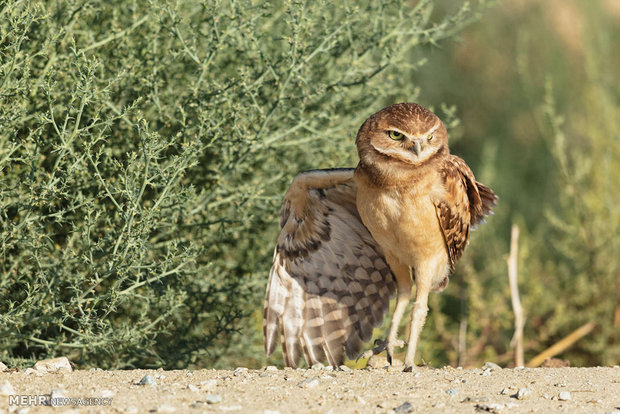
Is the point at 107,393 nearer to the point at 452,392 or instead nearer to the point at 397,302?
the point at 452,392

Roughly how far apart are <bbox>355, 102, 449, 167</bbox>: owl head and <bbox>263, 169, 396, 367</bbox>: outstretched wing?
513 millimetres

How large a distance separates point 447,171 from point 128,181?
1.64 m

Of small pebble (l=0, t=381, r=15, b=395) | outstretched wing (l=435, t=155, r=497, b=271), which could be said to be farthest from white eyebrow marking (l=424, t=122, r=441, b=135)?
small pebble (l=0, t=381, r=15, b=395)

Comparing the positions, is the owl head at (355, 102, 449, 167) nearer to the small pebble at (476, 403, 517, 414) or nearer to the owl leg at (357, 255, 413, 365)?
the owl leg at (357, 255, 413, 365)

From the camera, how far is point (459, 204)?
13.7ft

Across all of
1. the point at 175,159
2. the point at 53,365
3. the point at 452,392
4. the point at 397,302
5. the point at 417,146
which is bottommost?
the point at 53,365

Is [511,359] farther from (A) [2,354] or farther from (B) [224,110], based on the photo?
(A) [2,354]

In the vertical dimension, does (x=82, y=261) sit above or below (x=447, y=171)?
below

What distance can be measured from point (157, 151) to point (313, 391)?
126 cm

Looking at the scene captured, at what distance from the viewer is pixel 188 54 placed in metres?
3.95

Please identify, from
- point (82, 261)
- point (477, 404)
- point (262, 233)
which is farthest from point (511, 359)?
point (82, 261)

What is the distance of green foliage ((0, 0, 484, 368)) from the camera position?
3.49m

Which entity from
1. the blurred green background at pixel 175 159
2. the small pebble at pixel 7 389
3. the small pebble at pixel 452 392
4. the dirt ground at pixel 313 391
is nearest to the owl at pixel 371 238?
the blurred green background at pixel 175 159

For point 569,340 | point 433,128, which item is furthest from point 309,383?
point 569,340
